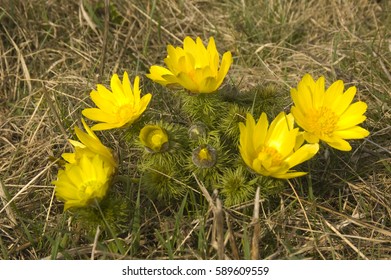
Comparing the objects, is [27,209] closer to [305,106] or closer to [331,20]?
[305,106]

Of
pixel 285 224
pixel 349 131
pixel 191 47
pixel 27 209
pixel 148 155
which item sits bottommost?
pixel 27 209

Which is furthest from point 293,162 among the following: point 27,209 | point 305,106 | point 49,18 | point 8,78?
point 49,18

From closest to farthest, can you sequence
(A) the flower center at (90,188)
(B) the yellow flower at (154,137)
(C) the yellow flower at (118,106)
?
(A) the flower center at (90,188)
(B) the yellow flower at (154,137)
(C) the yellow flower at (118,106)

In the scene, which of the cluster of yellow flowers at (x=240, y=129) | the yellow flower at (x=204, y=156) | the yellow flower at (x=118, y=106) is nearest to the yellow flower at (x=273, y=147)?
the cluster of yellow flowers at (x=240, y=129)

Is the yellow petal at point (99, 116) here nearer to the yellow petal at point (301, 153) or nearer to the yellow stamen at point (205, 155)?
the yellow stamen at point (205, 155)

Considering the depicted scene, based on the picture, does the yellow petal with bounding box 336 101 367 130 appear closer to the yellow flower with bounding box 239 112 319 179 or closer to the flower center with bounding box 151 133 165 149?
the yellow flower with bounding box 239 112 319 179

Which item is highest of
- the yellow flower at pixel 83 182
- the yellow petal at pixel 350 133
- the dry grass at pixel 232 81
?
the yellow petal at pixel 350 133

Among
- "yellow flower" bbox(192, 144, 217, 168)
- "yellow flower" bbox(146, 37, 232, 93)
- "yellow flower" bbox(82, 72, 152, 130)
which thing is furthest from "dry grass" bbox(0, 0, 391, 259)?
→ "yellow flower" bbox(146, 37, 232, 93)
